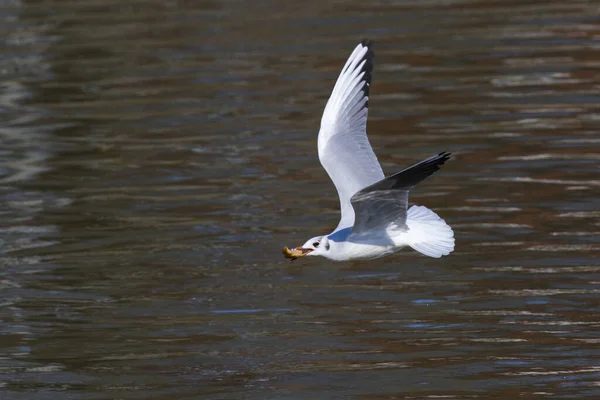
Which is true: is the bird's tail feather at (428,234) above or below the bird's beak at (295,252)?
above

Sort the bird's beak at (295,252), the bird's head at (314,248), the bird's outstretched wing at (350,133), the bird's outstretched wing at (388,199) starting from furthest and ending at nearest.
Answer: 1. the bird's outstretched wing at (350,133)
2. the bird's head at (314,248)
3. the bird's beak at (295,252)
4. the bird's outstretched wing at (388,199)

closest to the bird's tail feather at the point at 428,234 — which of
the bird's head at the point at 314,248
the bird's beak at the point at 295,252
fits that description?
the bird's head at the point at 314,248

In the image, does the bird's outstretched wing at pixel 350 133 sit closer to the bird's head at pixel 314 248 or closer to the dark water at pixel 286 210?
the bird's head at pixel 314 248

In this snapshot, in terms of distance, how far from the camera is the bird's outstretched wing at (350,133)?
9109 millimetres

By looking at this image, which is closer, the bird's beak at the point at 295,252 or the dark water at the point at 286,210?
the bird's beak at the point at 295,252

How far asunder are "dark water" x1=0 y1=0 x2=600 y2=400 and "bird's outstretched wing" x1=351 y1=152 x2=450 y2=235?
31.4 inches

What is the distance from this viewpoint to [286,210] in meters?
11.8

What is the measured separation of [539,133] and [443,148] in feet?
3.32

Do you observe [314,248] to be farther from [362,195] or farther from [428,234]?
[428,234]

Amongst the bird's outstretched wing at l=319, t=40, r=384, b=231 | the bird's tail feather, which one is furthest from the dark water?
the bird's outstretched wing at l=319, t=40, r=384, b=231

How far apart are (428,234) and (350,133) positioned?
3.86ft

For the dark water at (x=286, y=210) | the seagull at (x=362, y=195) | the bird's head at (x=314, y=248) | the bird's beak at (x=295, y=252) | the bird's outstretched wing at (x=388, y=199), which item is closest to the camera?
the bird's outstretched wing at (x=388, y=199)

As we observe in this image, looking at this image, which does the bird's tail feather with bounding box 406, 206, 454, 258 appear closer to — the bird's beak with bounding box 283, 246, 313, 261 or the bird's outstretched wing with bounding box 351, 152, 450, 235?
the bird's outstretched wing with bounding box 351, 152, 450, 235

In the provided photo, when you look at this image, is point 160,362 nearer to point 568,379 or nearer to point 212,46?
point 568,379
